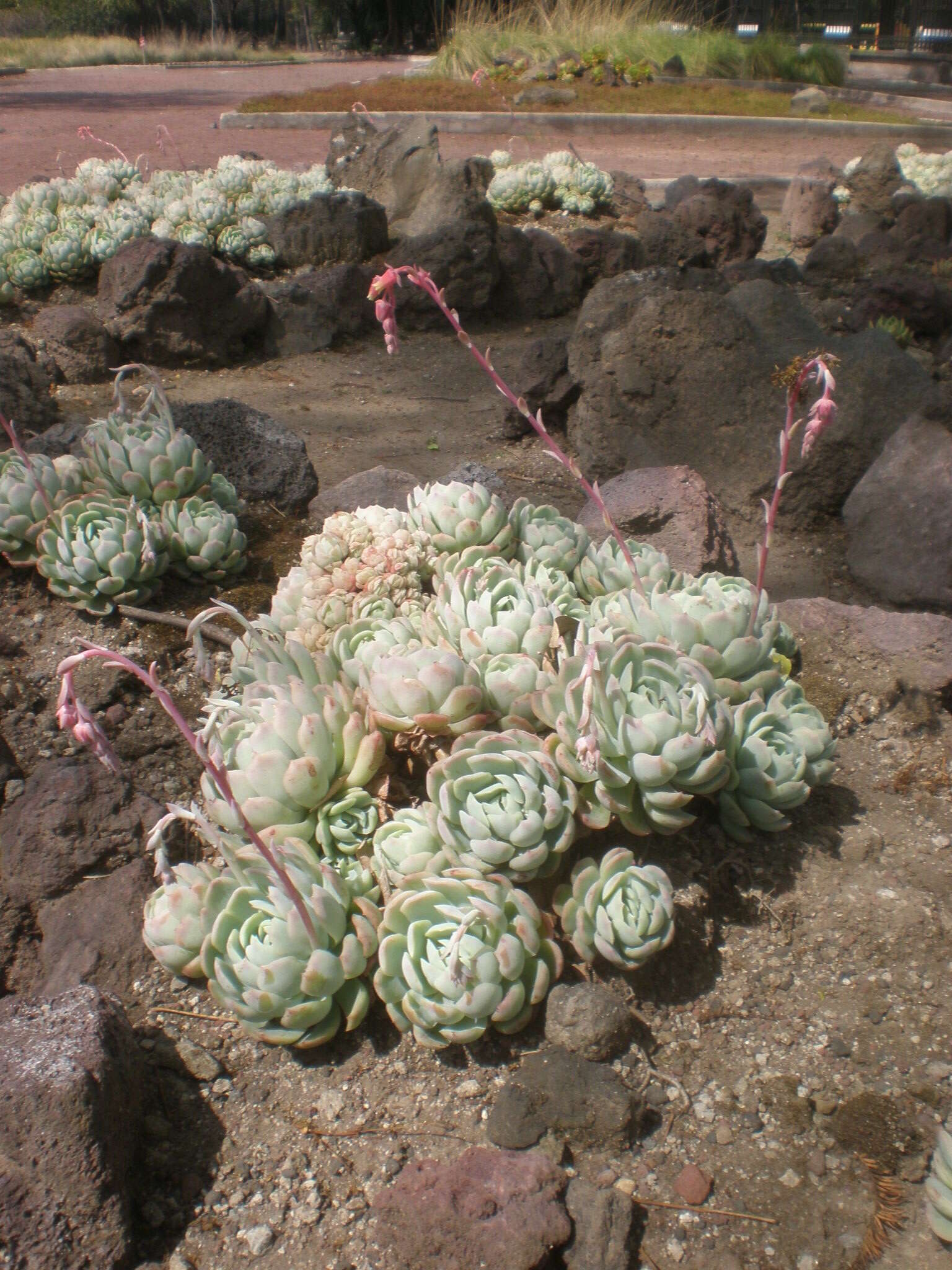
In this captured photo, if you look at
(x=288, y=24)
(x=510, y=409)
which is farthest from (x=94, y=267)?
(x=288, y=24)

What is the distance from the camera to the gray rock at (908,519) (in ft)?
10.3

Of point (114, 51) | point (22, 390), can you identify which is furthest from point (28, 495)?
point (114, 51)

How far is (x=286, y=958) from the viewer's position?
5.11 ft

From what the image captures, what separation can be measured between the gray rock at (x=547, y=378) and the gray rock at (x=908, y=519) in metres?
1.39

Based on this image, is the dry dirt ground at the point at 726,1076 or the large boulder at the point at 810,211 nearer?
the dry dirt ground at the point at 726,1076

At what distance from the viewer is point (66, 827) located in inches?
77.8

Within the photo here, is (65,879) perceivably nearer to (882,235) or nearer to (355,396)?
(355,396)

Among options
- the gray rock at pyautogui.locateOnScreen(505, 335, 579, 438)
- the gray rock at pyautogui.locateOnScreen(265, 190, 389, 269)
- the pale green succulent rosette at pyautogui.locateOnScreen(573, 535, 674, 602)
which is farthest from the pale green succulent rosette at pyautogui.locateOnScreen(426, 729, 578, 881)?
the gray rock at pyautogui.locateOnScreen(265, 190, 389, 269)

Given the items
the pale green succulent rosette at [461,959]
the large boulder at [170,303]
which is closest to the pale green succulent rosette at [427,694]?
the pale green succulent rosette at [461,959]

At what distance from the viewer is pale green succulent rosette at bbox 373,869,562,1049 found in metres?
1.55

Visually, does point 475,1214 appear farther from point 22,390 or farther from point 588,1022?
point 22,390

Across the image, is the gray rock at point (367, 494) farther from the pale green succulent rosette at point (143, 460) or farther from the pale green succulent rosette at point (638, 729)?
the pale green succulent rosette at point (638, 729)

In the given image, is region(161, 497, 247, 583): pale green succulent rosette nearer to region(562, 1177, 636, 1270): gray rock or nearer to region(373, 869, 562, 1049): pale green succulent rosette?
region(373, 869, 562, 1049): pale green succulent rosette

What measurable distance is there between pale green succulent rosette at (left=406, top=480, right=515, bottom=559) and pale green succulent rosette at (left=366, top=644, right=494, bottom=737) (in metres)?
0.58
